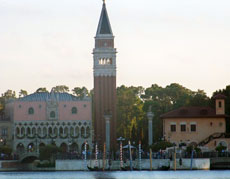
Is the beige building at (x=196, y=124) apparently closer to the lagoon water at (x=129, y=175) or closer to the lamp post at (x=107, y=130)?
the lamp post at (x=107, y=130)

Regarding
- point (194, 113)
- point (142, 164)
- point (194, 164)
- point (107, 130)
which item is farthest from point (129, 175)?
point (107, 130)

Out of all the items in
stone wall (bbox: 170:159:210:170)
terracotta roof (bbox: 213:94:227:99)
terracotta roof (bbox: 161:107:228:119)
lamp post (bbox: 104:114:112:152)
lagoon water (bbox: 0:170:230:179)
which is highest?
terracotta roof (bbox: 213:94:227:99)

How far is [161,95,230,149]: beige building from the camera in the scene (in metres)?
189

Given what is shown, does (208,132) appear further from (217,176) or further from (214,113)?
(217,176)

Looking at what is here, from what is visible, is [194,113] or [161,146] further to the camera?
[194,113]

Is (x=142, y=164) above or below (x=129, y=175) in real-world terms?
above

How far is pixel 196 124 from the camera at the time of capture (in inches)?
7461

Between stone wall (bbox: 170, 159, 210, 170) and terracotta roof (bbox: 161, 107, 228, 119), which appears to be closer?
stone wall (bbox: 170, 159, 210, 170)

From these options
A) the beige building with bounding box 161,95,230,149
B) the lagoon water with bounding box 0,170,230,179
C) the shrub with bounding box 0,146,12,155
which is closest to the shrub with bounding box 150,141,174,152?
the lagoon water with bounding box 0,170,230,179

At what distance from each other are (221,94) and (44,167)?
31776mm

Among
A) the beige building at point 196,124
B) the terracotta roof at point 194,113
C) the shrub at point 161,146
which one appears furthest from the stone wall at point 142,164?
the terracotta roof at point 194,113

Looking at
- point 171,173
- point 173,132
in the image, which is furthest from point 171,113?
point 171,173

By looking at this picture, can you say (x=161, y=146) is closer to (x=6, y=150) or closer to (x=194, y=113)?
(x=194, y=113)

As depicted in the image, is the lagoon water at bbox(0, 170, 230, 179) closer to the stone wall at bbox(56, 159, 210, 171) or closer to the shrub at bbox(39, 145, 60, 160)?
the stone wall at bbox(56, 159, 210, 171)
